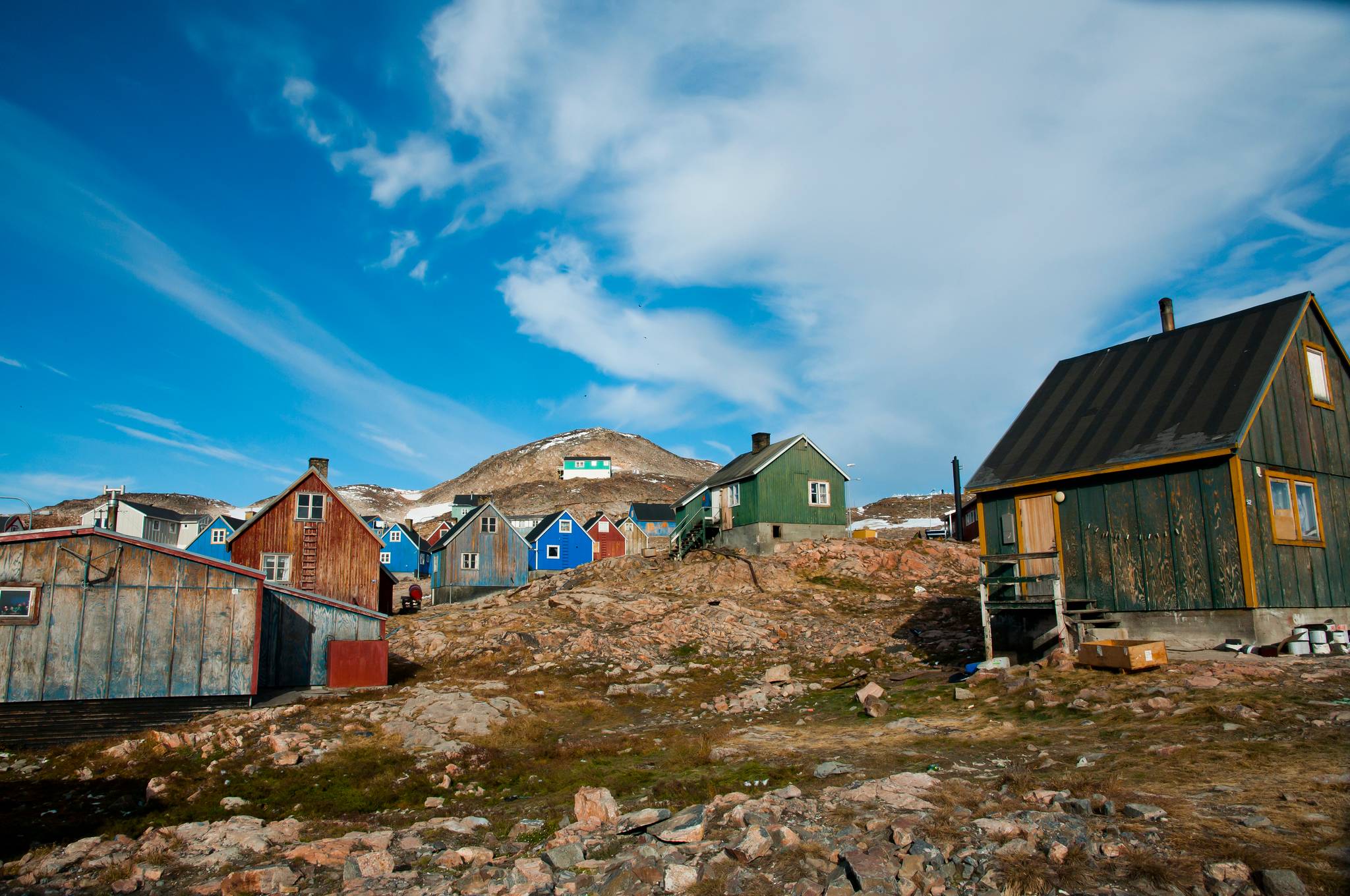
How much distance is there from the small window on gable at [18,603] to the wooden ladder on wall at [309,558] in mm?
16940

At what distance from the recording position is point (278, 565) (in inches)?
1348

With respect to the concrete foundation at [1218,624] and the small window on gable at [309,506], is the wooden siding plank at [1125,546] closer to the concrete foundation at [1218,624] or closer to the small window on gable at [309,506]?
the concrete foundation at [1218,624]

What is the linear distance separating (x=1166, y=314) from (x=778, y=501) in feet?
81.1

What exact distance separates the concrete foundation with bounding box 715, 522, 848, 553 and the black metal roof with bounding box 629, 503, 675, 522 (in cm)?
3365

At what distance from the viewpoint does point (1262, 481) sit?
15.9 m

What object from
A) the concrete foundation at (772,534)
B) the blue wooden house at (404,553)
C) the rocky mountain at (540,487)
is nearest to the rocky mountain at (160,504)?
the rocky mountain at (540,487)

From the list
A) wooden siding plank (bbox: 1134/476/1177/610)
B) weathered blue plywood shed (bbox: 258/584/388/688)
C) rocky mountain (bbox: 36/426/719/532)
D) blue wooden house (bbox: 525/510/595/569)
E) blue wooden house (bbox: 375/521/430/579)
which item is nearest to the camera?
wooden siding plank (bbox: 1134/476/1177/610)

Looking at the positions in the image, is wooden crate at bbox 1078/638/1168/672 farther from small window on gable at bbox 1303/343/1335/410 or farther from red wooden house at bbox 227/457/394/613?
red wooden house at bbox 227/457/394/613

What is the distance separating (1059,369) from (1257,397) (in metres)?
5.96

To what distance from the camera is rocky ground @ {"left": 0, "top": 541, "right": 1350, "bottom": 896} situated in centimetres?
713

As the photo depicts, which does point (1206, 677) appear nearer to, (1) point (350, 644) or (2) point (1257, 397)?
(2) point (1257, 397)

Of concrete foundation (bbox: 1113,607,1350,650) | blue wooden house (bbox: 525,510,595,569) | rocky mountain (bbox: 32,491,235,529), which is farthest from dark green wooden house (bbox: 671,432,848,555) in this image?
rocky mountain (bbox: 32,491,235,529)

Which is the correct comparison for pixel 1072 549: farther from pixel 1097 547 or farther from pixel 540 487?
pixel 540 487

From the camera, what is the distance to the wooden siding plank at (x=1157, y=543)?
16094 mm
